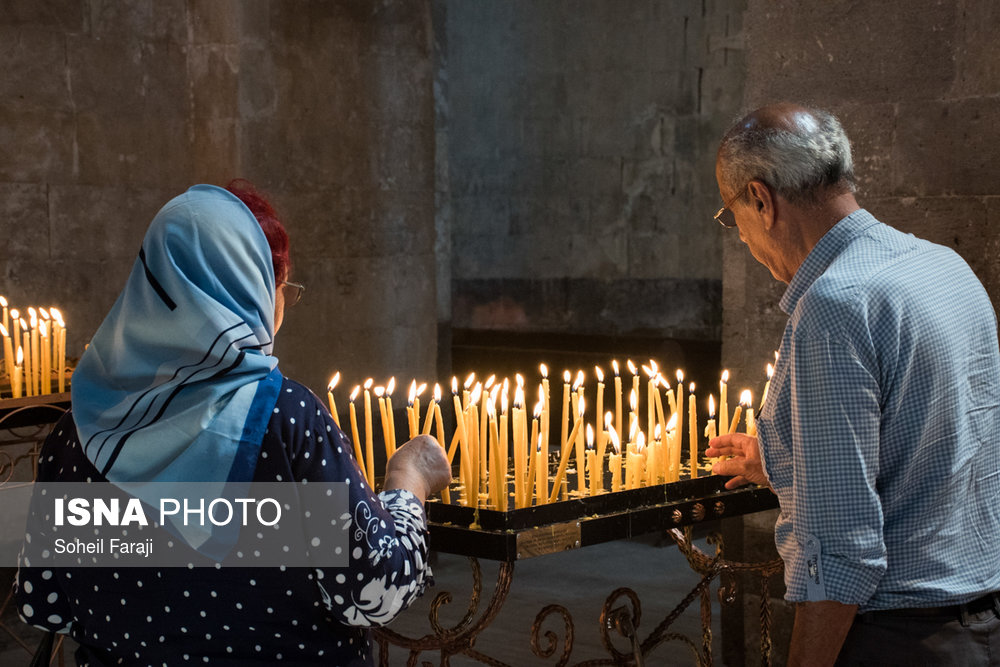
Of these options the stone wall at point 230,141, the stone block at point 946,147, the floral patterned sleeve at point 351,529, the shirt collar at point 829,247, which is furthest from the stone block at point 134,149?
the shirt collar at point 829,247

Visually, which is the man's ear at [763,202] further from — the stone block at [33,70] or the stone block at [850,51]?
the stone block at [33,70]

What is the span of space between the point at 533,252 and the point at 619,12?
3204 millimetres

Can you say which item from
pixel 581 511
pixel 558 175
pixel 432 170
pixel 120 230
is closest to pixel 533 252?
pixel 558 175

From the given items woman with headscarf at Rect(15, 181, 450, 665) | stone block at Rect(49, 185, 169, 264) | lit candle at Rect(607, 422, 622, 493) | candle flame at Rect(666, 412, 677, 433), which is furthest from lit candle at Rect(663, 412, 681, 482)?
stone block at Rect(49, 185, 169, 264)

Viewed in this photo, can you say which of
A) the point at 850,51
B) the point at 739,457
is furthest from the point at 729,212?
the point at 850,51

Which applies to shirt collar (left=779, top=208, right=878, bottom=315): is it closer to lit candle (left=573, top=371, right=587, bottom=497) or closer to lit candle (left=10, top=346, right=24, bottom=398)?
Answer: lit candle (left=573, top=371, right=587, bottom=497)

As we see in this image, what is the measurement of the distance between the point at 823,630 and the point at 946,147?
2.41 meters

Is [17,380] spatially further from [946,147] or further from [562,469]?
[946,147]

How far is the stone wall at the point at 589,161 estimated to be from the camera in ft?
44.9

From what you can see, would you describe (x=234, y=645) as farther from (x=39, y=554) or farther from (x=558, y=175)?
(x=558, y=175)

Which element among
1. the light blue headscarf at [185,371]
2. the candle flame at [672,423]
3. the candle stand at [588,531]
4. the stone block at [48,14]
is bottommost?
the candle stand at [588,531]

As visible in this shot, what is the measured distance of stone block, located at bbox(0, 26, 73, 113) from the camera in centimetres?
598

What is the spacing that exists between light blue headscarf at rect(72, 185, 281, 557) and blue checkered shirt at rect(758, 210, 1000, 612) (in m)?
0.84

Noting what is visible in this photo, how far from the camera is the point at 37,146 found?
6117 mm
